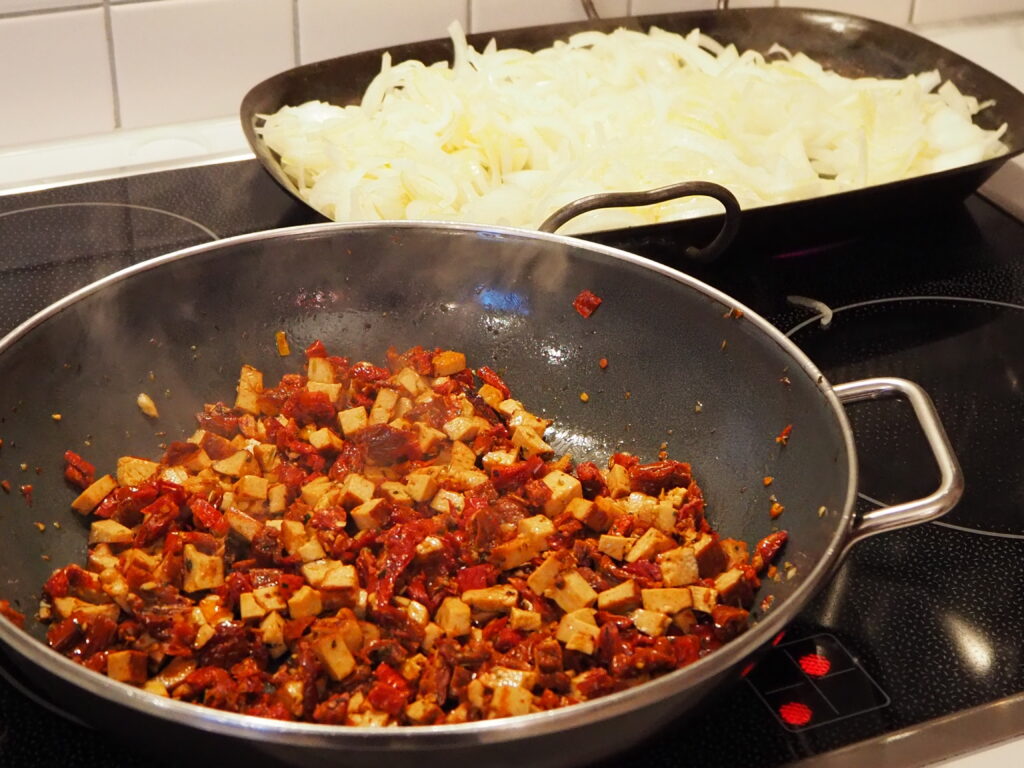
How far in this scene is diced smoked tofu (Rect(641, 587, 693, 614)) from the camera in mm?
966

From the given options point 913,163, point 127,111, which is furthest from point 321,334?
point 913,163

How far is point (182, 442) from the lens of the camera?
3.88 feet

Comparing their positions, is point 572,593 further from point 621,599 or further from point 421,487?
point 421,487

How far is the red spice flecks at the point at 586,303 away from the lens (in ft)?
4.16

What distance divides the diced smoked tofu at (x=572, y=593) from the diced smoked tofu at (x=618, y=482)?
18 centimetres

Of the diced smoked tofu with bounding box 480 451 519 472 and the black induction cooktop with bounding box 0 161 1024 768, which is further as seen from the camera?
the diced smoked tofu with bounding box 480 451 519 472

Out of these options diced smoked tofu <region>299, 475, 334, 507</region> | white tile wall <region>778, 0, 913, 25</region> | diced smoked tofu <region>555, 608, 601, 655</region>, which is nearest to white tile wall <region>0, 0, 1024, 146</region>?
white tile wall <region>778, 0, 913, 25</region>

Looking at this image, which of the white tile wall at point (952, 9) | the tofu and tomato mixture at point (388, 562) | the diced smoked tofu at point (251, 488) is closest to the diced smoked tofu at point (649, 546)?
the tofu and tomato mixture at point (388, 562)

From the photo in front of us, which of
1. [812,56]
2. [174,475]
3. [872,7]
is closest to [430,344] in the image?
[174,475]

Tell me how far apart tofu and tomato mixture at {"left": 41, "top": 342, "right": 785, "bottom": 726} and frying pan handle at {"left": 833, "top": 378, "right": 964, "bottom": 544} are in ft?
0.56

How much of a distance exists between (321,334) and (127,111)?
78 centimetres

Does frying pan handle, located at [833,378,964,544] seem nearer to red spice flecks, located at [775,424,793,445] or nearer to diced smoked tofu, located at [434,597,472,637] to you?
red spice flecks, located at [775,424,793,445]

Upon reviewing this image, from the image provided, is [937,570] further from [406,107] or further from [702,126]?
[406,107]

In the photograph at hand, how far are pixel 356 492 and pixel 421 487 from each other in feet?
0.25
